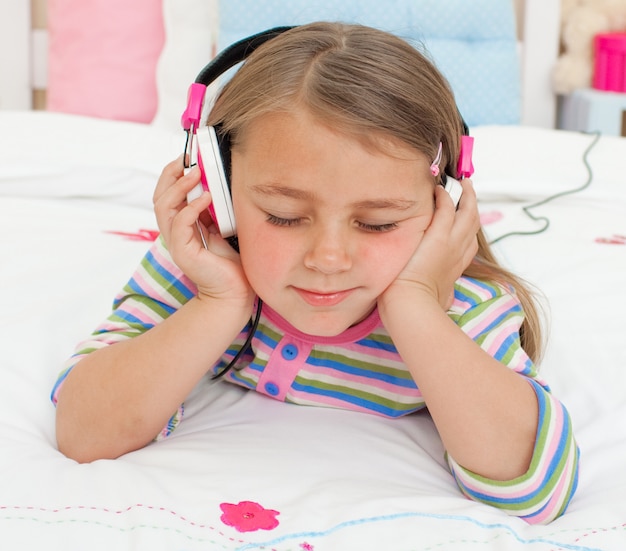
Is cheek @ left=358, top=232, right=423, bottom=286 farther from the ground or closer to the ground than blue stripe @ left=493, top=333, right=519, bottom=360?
farther from the ground

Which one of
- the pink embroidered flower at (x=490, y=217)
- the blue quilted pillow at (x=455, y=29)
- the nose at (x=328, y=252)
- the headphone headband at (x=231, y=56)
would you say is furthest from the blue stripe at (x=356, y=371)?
the blue quilted pillow at (x=455, y=29)

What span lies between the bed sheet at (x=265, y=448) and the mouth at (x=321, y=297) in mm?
158

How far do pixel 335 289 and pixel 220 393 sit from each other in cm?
29

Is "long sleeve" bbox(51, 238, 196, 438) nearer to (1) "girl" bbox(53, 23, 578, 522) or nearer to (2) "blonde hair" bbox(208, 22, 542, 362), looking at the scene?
(1) "girl" bbox(53, 23, 578, 522)

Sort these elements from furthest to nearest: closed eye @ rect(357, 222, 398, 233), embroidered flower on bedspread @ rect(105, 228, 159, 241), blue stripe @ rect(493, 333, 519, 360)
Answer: embroidered flower on bedspread @ rect(105, 228, 159, 241) → blue stripe @ rect(493, 333, 519, 360) → closed eye @ rect(357, 222, 398, 233)

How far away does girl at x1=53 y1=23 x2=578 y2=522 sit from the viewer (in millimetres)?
791

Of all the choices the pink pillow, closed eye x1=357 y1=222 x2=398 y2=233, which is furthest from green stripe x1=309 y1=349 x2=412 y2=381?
the pink pillow

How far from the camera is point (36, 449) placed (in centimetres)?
86

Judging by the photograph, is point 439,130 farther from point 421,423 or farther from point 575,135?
point 575,135

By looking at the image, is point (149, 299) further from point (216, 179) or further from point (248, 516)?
point (248, 516)

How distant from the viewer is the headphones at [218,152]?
2.79 ft

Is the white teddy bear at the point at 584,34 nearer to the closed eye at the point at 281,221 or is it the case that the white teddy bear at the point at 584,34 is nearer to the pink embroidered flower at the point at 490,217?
the pink embroidered flower at the point at 490,217

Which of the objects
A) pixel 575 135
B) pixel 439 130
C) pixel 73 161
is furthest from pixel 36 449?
pixel 575 135

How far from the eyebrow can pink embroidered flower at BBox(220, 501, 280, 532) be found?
0.28m
